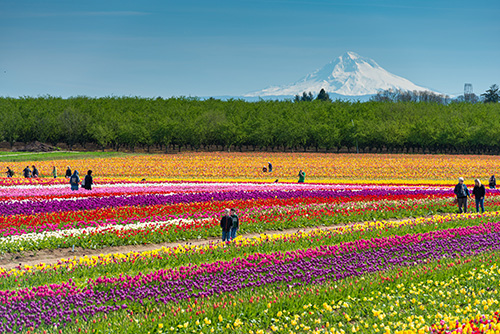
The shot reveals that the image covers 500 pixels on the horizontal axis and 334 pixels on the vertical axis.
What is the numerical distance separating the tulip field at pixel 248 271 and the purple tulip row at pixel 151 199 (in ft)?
0.63

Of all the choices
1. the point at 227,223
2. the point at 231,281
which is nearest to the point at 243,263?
Result: the point at 231,281

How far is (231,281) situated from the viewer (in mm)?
13258

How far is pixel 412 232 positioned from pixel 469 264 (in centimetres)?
494

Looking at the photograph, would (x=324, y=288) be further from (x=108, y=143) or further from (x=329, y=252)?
(x=108, y=143)

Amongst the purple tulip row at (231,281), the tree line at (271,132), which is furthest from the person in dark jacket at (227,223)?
the tree line at (271,132)

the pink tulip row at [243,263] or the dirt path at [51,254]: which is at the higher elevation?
the pink tulip row at [243,263]

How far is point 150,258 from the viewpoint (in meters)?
15.4

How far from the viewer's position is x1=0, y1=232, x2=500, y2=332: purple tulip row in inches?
429

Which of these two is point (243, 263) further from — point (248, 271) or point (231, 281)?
point (231, 281)

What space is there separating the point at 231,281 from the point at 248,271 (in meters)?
0.84

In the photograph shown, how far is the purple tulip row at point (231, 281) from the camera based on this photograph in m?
10.9

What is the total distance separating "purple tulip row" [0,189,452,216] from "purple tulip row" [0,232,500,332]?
13819 mm

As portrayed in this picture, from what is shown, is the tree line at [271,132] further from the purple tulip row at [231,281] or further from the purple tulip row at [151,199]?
the purple tulip row at [231,281]

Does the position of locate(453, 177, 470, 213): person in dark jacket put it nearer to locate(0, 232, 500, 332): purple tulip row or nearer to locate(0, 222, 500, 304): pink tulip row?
locate(0, 222, 500, 304): pink tulip row
